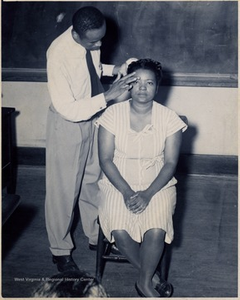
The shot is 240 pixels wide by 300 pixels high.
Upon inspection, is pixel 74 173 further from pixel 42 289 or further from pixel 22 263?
pixel 42 289

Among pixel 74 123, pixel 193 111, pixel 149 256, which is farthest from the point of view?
pixel 193 111

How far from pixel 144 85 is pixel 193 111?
2.05 meters

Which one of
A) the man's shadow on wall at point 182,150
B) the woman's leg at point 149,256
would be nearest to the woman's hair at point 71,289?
the woman's leg at point 149,256

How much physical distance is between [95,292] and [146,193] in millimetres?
1348

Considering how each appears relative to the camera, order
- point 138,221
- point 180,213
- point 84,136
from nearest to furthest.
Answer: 1. point 138,221
2. point 84,136
3. point 180,213

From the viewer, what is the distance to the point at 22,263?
275 centimetres

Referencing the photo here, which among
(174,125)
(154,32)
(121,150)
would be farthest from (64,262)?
(154,32)

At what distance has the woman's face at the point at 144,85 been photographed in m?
2.30

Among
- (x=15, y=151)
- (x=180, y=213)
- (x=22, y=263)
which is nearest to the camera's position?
(x=22, y=263)

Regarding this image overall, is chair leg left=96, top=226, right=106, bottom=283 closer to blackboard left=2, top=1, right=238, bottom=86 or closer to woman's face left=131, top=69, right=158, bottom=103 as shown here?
woman's face left=131, top=69, right=158, bottom=103

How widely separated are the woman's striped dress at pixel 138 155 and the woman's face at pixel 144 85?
12 centimetres

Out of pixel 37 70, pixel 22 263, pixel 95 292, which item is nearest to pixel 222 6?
pixel 37 70

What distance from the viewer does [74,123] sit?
8.21 feet

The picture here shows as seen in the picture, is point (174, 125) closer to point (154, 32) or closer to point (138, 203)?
point (138, 203)
